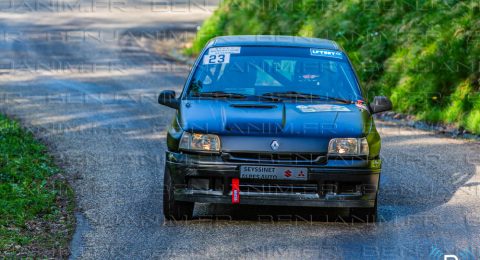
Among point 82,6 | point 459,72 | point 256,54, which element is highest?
point 256,54

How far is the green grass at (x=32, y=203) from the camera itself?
26.7 feet

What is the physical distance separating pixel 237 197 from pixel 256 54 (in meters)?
1.96

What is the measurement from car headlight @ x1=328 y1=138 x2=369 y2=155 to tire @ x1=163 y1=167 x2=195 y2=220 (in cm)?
143

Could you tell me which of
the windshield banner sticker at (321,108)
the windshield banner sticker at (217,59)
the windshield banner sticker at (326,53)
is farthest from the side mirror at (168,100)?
the windshield banner sticker at (326,53)

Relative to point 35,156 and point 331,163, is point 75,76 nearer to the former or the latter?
point 35,156

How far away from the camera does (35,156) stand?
40.5ft

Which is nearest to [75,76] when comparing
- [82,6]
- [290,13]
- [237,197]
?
[290,13]

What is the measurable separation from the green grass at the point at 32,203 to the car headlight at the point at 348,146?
242cm

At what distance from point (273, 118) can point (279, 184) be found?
621mm

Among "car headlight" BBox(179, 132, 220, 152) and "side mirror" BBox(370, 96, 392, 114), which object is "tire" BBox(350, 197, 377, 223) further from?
"car headlight" BBox(179, 132, 220, 152)

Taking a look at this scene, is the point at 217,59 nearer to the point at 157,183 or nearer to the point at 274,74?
the point at 274,74

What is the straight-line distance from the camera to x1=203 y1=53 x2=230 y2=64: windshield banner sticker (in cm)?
991

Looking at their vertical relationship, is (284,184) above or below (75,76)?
above

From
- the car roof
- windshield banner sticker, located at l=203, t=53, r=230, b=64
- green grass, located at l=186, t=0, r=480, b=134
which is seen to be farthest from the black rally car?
green grass, located at l=186, t=0, r=480, b=134
